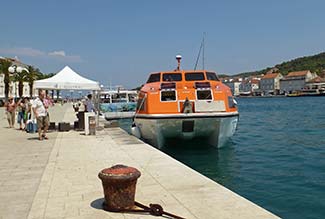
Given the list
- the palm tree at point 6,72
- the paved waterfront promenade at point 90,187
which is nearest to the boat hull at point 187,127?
the paved waterfront promenade at point 90,187

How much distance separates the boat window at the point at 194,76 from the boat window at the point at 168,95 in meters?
1.47

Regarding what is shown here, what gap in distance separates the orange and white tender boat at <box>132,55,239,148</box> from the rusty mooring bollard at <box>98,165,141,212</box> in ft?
27.1

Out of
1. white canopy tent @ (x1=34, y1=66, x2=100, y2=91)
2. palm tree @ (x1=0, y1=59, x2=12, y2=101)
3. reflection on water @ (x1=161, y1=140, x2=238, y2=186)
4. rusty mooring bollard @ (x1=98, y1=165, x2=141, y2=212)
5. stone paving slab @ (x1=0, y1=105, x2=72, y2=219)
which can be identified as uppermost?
palm tree @ (x1=0, y1=59, x2=12, y2=101)

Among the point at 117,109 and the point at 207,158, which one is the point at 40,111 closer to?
the point at 207,158

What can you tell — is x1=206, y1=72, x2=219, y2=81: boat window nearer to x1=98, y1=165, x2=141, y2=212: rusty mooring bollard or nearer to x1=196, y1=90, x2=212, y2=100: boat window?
x1=196, y1=90, x2=212, y2=100: boat window

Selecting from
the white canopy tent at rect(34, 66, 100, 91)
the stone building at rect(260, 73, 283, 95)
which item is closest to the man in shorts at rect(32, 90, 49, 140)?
the white canopy tent at rect(34, 66, 100, 91)

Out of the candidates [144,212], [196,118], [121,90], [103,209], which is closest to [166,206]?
[144,212]

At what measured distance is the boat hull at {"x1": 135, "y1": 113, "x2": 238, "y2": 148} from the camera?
13.4 m

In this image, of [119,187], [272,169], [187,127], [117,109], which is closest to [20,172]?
[119,187]

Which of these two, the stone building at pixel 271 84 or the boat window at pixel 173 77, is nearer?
the boat window at pixel 173 77

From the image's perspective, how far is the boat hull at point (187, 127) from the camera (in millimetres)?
13422

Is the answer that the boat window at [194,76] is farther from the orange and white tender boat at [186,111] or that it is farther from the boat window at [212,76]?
the boat window at [212,76]

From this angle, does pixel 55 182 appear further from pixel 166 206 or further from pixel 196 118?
pixel 196 118

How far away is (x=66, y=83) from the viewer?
1692 centimetres
